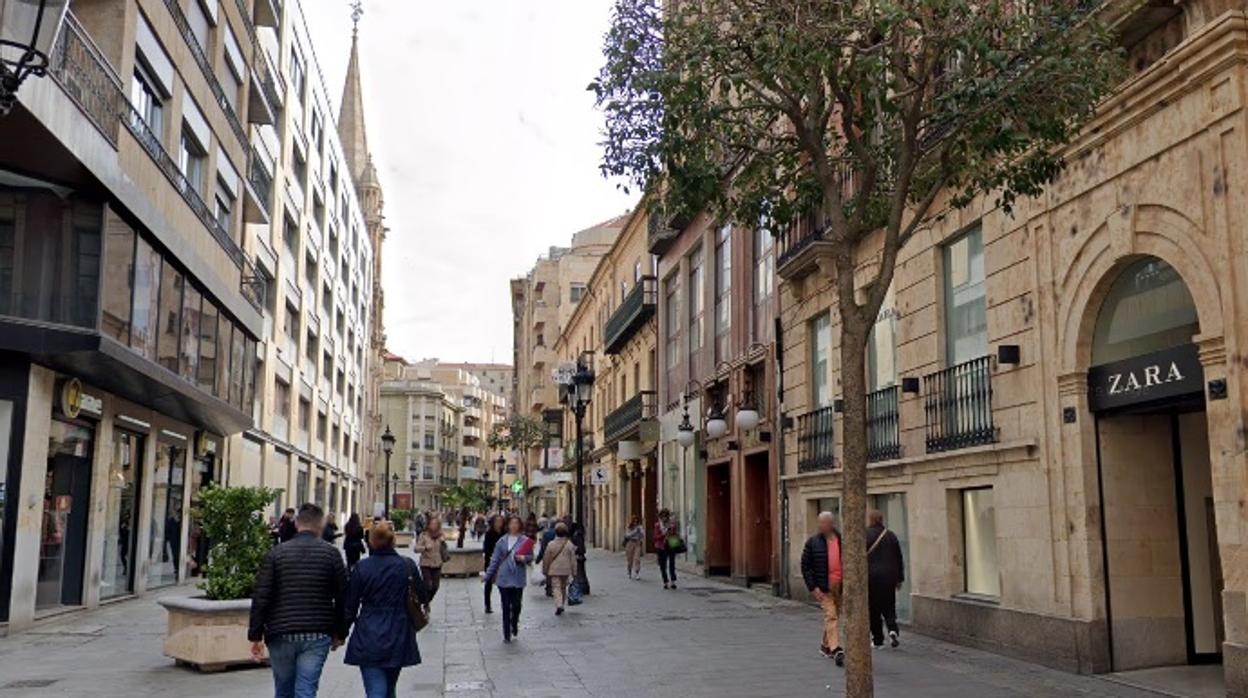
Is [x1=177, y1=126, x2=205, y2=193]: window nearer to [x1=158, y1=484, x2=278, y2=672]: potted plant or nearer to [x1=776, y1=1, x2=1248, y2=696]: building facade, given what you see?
[x1=158, y1=484, x2=278, y2=672]: potted plant

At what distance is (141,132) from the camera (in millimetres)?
18953

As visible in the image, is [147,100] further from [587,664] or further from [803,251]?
[587,664]

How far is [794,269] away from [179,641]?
1168cm

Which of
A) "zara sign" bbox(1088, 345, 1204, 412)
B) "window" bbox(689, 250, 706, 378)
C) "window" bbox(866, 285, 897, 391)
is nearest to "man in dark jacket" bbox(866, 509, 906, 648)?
"zara sign" bbox(1088, 345, 1204, 412)

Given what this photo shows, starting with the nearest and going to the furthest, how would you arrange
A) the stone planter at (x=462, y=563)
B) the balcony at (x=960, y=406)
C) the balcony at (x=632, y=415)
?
the balcony at (x=960, y=406) < the stone planter at (x=462, y=563) < the balcony at (x=632, y=415)

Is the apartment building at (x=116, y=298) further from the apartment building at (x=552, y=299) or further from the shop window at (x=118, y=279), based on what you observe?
the apartment building at (x=552, y=299)

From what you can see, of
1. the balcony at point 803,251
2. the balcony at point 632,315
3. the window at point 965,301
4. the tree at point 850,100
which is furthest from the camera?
the balcony at point 632,315

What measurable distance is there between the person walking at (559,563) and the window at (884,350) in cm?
526

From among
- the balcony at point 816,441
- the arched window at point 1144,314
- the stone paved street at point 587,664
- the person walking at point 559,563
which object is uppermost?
the arched window at point 1144,314

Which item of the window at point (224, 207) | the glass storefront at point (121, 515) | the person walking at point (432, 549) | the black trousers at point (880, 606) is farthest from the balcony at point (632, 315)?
the black trousers at point (880, 606)

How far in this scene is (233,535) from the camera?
12.1m

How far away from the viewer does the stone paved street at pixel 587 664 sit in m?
10.3

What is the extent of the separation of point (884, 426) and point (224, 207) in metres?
17.7

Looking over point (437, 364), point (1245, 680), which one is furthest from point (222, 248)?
point (437, 364)
